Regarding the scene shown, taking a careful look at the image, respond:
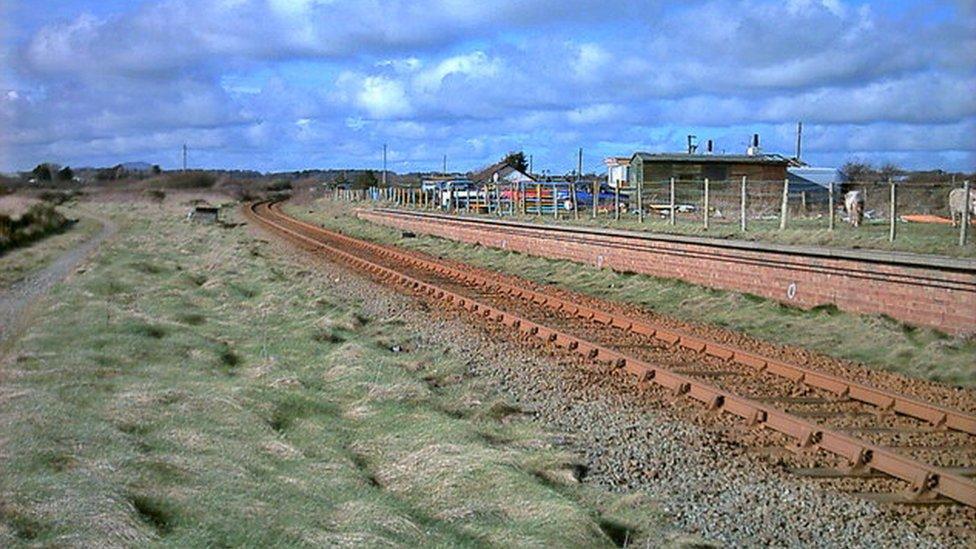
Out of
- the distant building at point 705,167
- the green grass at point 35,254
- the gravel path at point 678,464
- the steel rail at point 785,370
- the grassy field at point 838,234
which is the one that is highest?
the distant building at point 705,167

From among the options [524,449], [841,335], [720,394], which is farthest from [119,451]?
[841,335]

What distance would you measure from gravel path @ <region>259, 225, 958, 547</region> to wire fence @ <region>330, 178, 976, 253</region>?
481 inches

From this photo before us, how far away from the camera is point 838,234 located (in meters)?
24.2

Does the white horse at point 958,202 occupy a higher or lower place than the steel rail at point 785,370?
higher

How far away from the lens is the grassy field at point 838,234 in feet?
69.7

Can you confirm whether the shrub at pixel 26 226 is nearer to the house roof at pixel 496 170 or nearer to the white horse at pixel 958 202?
the white horse at pixel 958 202

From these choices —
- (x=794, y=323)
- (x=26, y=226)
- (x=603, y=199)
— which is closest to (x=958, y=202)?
(x=794, y=323)

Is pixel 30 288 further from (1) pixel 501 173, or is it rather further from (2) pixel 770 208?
(1) pixel 501 173

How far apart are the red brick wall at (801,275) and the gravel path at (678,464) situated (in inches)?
195

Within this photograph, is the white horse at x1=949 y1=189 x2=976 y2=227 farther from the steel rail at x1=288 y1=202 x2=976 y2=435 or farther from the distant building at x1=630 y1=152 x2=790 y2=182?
the distant building at x1=630 y1=152 x2=790 y2=182

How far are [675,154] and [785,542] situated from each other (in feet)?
211

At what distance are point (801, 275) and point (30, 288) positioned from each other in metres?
16.5

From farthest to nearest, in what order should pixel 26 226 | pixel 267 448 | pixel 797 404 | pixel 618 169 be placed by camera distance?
pixel 618 169
pixel 26 226
pixel 797 404
pixel 267 448

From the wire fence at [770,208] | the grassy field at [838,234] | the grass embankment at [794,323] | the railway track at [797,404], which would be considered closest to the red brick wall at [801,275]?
the grass embankment at [794,323]
